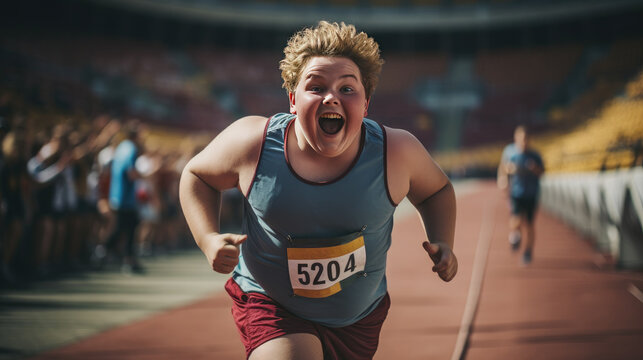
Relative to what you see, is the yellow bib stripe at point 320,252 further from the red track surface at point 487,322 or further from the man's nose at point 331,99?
the red track surface at point 487,322

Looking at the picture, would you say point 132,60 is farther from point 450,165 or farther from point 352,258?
point 352,258

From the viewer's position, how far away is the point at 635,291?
20.2 ft

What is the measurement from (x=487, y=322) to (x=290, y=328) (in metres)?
3.49

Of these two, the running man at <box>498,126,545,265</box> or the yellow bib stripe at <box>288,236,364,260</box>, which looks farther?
the running man at <box>498,126,545,265</box>

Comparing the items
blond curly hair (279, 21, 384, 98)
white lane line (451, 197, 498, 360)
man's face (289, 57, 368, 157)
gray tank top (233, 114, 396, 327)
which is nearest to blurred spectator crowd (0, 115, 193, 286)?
white lane line (451, 197, 498, 360)

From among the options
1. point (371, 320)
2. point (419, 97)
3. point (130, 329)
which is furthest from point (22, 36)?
point (371, 320)

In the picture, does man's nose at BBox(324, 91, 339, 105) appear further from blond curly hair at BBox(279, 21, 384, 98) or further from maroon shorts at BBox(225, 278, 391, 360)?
maroon shorts at BBox(225, 278, 391, 360)

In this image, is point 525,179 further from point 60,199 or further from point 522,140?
point 60,199

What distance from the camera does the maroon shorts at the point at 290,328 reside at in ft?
7.16

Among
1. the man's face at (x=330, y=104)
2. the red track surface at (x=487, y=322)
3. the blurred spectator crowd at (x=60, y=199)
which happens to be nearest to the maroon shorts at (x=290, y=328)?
the man's face at (x=330, y=104)

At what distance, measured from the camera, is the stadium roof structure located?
40.1 metres

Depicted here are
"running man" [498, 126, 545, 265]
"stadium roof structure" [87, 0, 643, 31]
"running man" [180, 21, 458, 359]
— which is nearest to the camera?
"running man" [180, 21, 458, 359]

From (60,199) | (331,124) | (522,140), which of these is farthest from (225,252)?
(522,140)

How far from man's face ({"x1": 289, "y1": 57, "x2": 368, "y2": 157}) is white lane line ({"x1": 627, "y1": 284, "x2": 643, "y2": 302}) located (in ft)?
16.5
